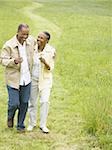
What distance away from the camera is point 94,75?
14.9 metres

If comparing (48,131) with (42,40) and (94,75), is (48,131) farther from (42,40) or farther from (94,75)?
(94,75)

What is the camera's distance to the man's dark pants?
8.65m

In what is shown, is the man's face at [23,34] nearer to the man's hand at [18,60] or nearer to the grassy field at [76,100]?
the man's hand at [18,60]

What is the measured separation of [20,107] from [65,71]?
689cm

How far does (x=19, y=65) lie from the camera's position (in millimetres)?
8469

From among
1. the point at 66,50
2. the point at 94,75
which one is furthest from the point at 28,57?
the point at 66,50

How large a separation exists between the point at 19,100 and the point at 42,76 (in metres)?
0.58

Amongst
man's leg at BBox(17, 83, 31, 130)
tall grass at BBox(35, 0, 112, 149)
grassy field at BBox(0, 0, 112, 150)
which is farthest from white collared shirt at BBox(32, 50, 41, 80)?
tall grass at BBox(35, 0, 112, 149)

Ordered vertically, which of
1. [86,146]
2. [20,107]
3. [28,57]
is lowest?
[86,146]

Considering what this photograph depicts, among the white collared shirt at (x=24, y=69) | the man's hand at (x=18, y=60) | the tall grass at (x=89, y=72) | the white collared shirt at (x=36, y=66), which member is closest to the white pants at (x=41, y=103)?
the white collared shirt at (x=36, y=66)

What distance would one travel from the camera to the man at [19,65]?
27.5 ft

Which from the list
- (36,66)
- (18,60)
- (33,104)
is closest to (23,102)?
(33,104)

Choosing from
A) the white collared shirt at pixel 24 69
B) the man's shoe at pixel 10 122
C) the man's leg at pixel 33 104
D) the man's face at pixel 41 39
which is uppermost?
the man's face at pixel 41 39

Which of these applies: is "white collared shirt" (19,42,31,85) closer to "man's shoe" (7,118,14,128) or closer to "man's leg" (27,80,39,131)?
"man's leg" (27,80,39,131)
